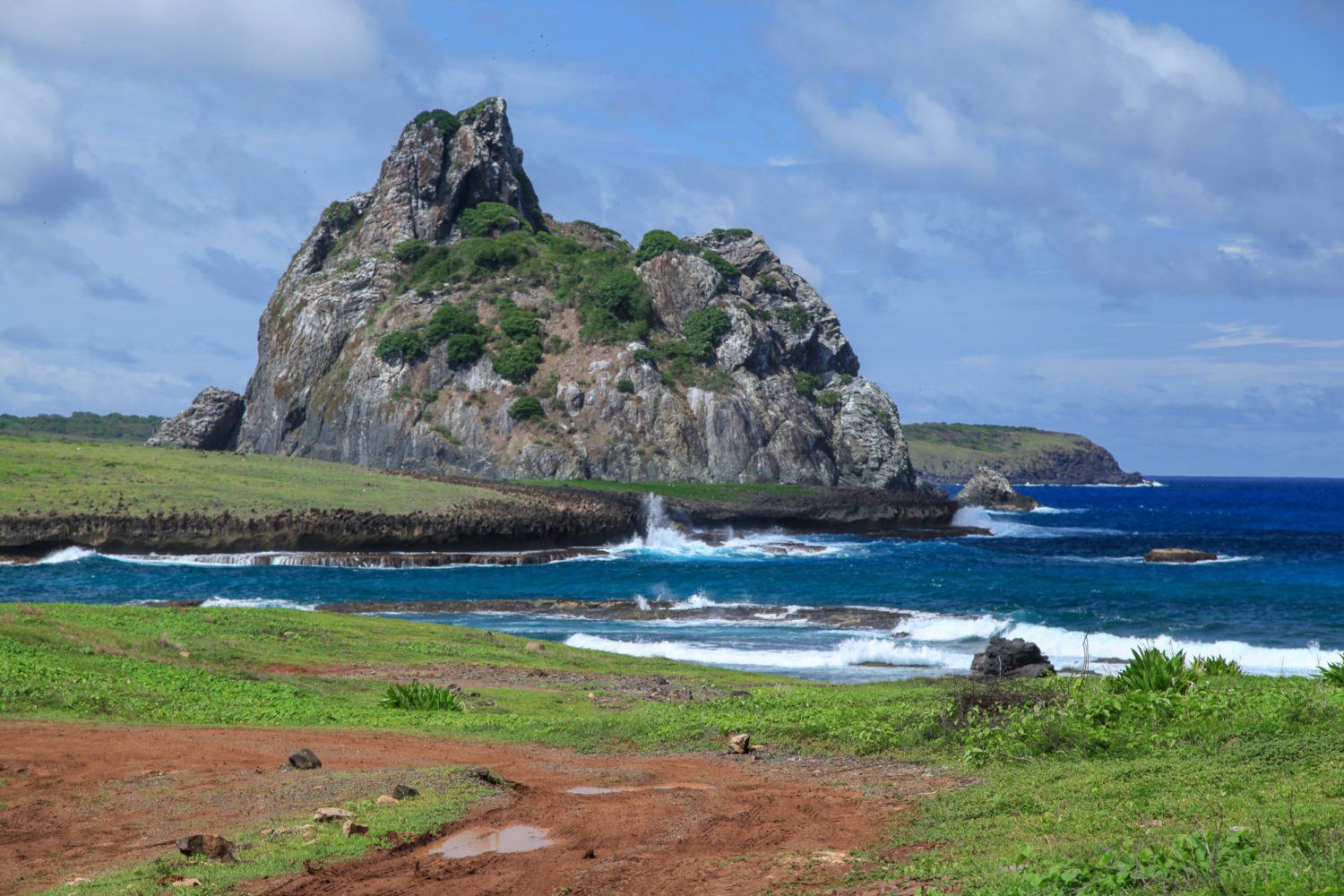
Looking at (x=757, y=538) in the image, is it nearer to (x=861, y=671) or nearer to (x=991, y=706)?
(x=861, y=671)

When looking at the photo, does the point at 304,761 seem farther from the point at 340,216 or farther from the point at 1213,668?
the point at 340,216

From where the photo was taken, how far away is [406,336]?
106 metres

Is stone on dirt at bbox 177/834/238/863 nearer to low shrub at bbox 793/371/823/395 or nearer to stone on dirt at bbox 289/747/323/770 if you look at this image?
stone on dirt at bbox 289/747/323/770

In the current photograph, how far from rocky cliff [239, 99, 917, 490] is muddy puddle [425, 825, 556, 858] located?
89.4 m

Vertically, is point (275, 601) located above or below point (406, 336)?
below

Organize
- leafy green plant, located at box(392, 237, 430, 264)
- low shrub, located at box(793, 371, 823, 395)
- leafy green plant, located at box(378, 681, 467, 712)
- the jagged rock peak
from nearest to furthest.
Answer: leafy green plant, located at box(378, 681, 467, 712)
low shrub, located at box(793, 371, 823, 395)
leafy green plant, located at box(392, 237, 430, 264)
the jagged rock peak

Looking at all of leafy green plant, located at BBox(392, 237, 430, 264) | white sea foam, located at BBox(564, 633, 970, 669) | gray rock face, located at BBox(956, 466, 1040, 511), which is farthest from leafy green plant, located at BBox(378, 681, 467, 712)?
leafy green plant, located at BBox(392, 237, 430, 264)

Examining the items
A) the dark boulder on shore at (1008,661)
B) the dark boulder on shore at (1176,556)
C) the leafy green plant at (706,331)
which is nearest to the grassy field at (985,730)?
the dark boulder on shore at (1008,661)

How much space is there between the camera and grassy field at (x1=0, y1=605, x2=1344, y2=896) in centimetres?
589

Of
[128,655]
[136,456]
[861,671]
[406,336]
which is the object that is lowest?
[861,671]

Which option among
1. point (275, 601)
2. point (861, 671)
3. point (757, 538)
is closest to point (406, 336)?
point (757, 538)

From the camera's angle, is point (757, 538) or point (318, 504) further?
point (757, 538)

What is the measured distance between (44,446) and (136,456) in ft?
21.0

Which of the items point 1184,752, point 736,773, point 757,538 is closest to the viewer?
point 1184,752
